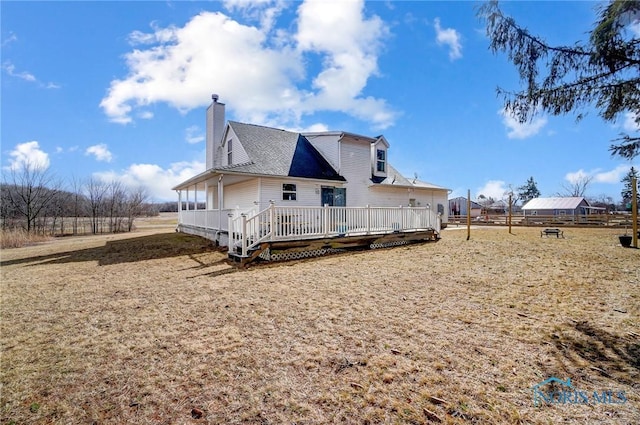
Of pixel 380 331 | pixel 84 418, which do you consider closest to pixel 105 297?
pixel 84 418

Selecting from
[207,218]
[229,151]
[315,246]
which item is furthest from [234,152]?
[315,246]

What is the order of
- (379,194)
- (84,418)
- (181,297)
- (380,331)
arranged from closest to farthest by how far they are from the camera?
(84,418) → (380,331) → (181,297) → (379,194)

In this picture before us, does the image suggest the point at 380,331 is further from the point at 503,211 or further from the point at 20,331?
the point at 503,211

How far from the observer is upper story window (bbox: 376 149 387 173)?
1748 cm

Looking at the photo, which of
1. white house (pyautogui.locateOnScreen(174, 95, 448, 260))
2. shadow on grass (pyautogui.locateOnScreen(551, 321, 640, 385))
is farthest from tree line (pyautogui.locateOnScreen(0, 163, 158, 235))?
shadow on grass (pyautogui.locateOnScreen(551, 321, 640, 385))

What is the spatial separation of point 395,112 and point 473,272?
14.3 m

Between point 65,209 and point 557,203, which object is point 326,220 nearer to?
point 65,209

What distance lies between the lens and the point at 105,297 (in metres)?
5.55

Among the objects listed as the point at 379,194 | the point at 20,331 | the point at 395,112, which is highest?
the point at 395,112

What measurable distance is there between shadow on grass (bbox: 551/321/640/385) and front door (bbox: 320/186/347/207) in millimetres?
11281

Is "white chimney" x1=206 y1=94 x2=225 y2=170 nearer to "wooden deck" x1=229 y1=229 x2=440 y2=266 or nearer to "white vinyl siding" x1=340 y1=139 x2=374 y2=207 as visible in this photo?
"white vinyl siding" x1=340 y1=139 x2=374 y2=207

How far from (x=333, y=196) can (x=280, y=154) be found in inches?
138

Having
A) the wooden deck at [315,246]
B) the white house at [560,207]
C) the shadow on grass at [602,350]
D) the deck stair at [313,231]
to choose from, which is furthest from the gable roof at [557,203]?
the shadow on grass at [602,350]

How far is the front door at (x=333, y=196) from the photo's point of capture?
14.5m
